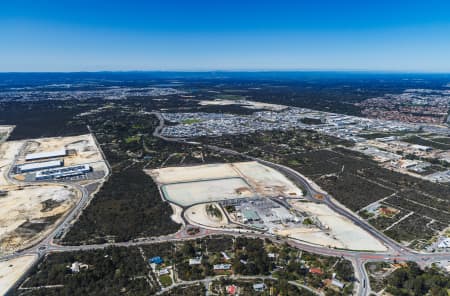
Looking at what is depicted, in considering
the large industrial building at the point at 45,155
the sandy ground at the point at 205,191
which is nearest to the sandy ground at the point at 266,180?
the sandy ground at the point at 205,191

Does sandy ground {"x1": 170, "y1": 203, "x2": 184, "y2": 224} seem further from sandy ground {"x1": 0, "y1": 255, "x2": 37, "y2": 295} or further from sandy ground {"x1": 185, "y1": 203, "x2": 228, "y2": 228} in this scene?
sandy ground {"x1": 0, "y1": 255, "x2": 37, "y2": 295}

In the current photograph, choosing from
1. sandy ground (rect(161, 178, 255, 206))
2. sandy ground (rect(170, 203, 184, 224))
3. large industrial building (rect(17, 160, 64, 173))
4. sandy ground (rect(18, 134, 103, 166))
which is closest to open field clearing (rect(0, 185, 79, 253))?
large industrial building (rect(17, 160, 64, 173))

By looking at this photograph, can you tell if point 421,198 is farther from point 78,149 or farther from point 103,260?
point 78,149

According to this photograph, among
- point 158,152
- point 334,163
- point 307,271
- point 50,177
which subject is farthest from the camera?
point 158,152

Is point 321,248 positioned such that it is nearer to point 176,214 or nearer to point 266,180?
point 176,214

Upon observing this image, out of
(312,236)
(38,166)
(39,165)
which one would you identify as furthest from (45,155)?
(312,236)

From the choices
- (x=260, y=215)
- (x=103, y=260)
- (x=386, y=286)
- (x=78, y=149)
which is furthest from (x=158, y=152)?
(x=386, y=286)
